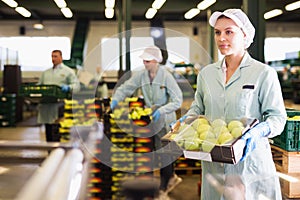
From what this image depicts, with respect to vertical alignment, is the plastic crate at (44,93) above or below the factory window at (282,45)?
below

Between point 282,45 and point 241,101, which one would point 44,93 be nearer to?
point 241,101

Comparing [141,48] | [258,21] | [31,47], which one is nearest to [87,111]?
[141,48]

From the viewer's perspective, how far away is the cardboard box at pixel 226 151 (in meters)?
1.76

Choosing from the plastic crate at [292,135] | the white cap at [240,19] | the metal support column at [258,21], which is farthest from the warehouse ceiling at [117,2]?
the white cap at [240,19]

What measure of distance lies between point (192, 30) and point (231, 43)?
1435 centimetres

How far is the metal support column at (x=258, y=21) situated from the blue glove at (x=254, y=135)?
5.07 ft

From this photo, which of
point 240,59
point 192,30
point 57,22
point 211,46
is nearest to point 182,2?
point 211,46

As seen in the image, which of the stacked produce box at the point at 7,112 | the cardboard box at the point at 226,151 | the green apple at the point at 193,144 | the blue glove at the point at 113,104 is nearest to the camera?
the cardboard box at the point at 226,151

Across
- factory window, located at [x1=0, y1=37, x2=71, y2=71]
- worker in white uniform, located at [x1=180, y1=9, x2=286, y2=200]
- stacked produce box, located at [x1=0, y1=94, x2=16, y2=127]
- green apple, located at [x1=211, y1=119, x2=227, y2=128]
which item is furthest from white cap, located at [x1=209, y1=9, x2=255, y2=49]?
stacked produce box, located at [x1=0, y1=94, x2=16, y2=127]

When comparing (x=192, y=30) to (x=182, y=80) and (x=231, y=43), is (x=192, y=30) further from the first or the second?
(x=231, y=43)

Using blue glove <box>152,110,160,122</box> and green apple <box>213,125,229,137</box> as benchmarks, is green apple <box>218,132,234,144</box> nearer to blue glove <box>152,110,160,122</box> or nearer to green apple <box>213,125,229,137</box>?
green apple <box>213,125,229,137</box>

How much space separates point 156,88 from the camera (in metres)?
3.91

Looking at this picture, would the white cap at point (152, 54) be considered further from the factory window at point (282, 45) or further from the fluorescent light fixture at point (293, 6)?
the factory window at point (282, 45)

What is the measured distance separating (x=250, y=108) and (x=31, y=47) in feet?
38.9
